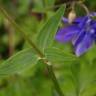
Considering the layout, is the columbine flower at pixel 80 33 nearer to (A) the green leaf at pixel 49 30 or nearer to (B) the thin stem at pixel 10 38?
(A) the green leaf at pixel 49 30

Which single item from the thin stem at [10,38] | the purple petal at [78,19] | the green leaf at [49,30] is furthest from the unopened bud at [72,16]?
the thin stem at [10,38]

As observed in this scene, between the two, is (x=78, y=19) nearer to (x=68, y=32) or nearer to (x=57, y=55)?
(x=68, y=32)

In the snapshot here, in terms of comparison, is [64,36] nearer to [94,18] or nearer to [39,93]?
[94,18]

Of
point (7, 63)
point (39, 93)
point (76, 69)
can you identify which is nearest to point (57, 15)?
point (7, 63)

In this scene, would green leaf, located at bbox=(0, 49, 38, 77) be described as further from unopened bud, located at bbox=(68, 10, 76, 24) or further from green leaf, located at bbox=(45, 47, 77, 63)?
unopened bud, located at bbox=(68, 10, 76, 24)

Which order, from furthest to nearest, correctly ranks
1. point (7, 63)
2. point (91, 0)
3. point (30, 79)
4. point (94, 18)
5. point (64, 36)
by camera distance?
point (91, 0)
point (30, 79)
point (64, 36)
point (94, 18)
point (7, 63)

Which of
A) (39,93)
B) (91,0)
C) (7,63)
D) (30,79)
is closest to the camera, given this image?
(7,63)
